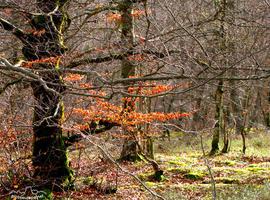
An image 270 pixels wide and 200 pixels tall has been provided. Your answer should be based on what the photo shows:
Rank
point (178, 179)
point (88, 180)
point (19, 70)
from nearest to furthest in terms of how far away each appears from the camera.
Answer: point (19, 70) → point (88, 180) → point (178, 179)

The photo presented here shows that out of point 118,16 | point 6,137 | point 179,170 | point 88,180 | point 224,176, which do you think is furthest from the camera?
point 179,170

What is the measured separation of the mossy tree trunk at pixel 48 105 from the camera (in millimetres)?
10289

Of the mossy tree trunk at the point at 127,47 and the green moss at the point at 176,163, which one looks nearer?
the mossy tree trunk at the point at 127,47

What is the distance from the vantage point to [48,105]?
10.3 metres

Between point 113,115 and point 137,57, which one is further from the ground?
point 137,57

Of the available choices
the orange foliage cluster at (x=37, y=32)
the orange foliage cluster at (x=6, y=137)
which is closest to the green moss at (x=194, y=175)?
the orange foliage cluster at (x=6, y=137)

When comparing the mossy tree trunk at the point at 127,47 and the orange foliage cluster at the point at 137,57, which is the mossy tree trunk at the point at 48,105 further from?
the orange foliage cluster at the point at 137,57

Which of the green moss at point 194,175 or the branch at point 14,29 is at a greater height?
the branch at point 14,29

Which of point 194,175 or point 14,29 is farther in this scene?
point 194,175

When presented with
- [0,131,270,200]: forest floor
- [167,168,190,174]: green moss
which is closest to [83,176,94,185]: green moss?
[0,131,270,200]: forest floor

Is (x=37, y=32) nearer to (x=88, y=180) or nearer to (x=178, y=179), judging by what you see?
(x=88, y=180)

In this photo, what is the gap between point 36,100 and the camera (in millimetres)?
10477

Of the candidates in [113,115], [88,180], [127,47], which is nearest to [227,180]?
[113,115]

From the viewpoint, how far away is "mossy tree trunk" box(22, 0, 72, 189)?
10289mm
